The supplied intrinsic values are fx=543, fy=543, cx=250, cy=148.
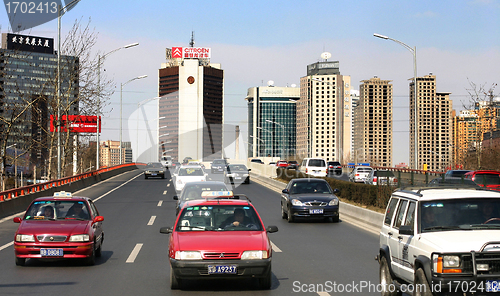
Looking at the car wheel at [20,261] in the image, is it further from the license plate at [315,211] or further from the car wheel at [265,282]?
the license plate at [315,211]

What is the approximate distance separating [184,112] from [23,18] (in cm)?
14710

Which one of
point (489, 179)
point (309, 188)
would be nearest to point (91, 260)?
point (309, 188)

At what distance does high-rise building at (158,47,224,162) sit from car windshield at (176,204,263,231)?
15821 centimetres

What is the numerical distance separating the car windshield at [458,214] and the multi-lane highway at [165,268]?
2052 mm

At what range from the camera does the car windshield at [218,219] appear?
29.8ft

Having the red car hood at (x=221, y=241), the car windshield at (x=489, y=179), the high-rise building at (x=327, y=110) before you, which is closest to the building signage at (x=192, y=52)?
the high-rise building at (x=327, y=110)

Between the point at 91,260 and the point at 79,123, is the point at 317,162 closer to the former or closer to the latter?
the point at 79,123

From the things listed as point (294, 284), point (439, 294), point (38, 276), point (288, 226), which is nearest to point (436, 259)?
point (439, 294)

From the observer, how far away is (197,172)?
31219 millimetres

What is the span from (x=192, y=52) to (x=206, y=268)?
6517 inches

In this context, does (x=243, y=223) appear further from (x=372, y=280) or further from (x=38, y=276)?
(x=38, y=276)

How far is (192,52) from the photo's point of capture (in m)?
170

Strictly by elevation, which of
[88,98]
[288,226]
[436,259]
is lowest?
[288,226]

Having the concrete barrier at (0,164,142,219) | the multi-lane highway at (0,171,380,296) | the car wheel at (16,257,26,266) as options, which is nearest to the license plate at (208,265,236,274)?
the multi-lane highway at (0,171,380,296)
